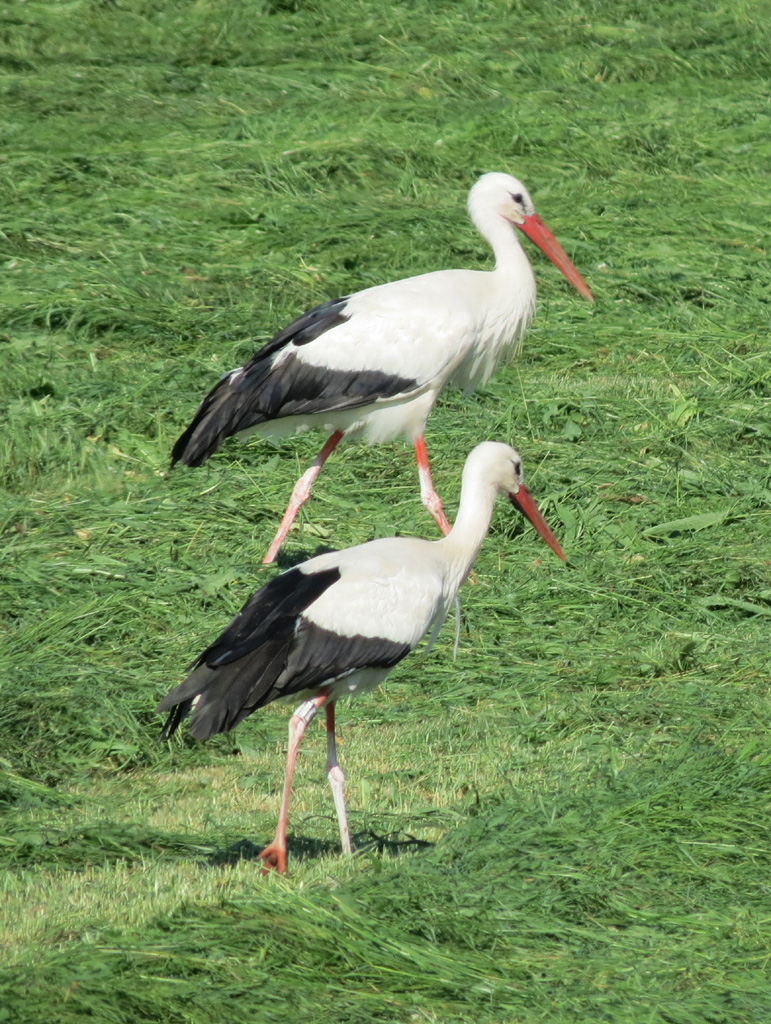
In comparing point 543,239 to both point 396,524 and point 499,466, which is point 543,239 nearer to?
point 396,524

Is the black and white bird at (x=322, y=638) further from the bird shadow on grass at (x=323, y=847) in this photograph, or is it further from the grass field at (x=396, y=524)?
the grass field at (x=396, y=524)

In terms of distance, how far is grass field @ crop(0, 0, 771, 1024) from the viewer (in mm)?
3910

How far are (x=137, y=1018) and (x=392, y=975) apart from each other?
0.59m

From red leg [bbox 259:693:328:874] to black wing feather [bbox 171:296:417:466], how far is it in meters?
2.53

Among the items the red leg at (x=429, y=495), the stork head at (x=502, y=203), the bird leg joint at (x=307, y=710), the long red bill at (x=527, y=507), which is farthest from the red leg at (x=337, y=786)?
the stork head at (x=502, y=203)

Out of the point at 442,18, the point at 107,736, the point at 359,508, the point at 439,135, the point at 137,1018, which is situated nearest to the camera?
the point at 137,1018

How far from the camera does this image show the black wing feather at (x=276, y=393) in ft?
23.7

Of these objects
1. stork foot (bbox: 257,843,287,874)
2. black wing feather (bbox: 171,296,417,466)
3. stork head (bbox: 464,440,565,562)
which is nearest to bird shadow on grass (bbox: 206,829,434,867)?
stork foot (bbox: 257,843,287,874)

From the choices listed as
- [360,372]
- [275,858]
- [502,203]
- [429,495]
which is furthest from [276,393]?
[275,858]

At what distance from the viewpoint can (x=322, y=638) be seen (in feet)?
15.6

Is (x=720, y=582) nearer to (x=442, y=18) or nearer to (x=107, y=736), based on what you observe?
(x=107, y=736)

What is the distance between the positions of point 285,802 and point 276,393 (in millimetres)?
3017

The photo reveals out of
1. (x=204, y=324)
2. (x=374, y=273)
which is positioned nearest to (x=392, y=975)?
(x=204, y=324)

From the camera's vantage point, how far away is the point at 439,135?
12.8 metres
